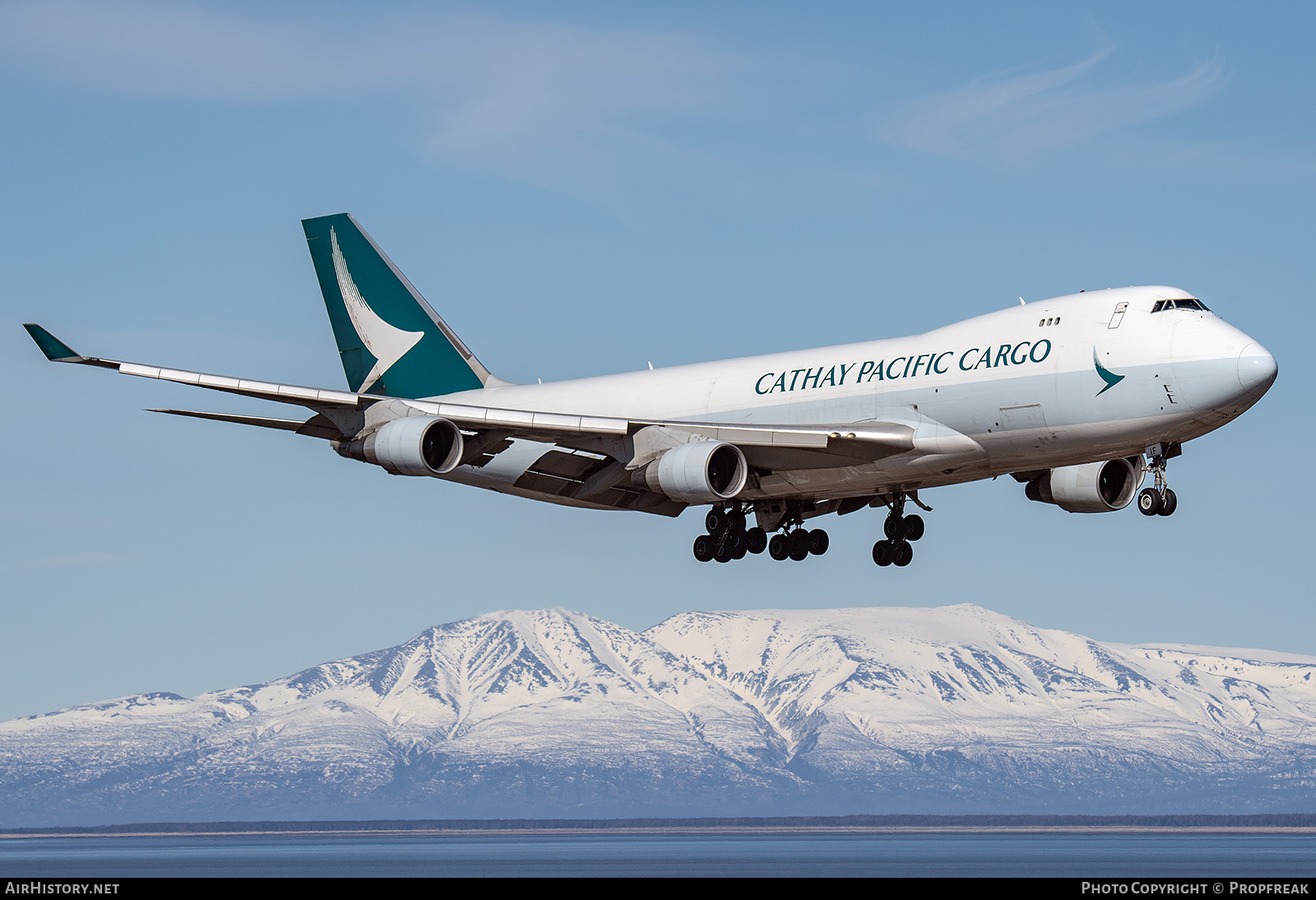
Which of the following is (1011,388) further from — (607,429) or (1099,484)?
(607,429)

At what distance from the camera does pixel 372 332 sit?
185ft

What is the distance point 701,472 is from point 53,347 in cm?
1709

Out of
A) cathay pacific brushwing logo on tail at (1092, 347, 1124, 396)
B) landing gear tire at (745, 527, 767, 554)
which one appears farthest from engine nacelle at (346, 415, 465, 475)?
cathay pacific brushwing logo on tail at (1092, 347, 1124, 396)

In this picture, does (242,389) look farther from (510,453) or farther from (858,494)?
(858,494)

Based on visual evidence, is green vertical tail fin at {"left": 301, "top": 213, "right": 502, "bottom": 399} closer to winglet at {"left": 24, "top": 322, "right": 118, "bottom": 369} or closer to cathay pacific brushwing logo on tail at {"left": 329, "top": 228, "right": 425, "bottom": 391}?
cathay pacific brushwing logo on tail at {"left": 329, "top": 228, "right": 425, "bottom": 391}

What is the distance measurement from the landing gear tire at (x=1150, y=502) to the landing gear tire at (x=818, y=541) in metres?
11.6

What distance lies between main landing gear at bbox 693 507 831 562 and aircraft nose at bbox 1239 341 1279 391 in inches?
600

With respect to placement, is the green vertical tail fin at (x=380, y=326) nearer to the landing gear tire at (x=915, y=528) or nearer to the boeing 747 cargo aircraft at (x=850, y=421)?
the boeing 747 cargo aircraft at (x=850, y=421)

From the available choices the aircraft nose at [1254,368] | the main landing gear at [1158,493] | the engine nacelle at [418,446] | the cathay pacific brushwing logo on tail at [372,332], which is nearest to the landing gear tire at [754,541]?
the engine nacelle at [418,446]

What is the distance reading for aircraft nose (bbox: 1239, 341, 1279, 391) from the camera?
122 ft
